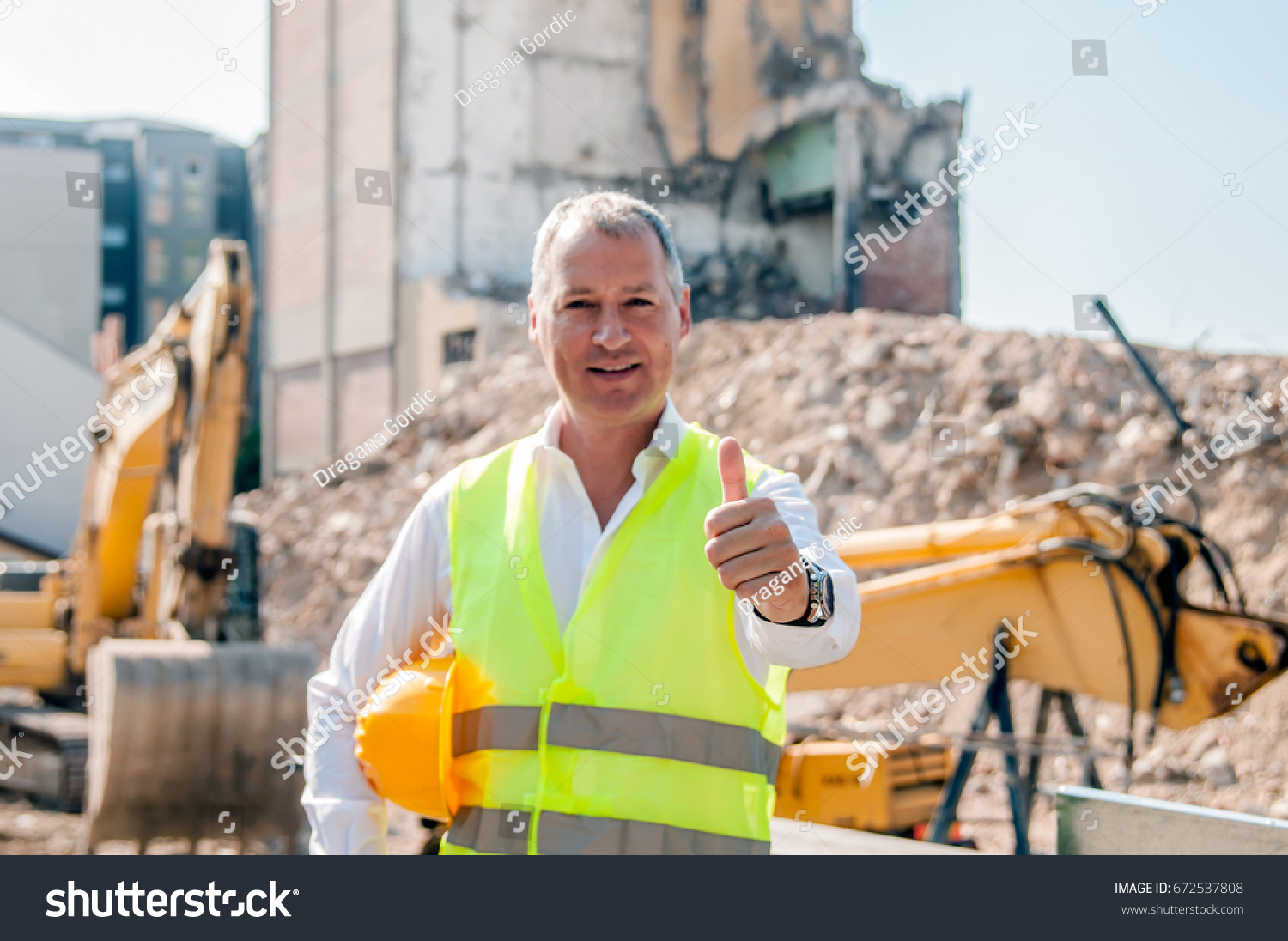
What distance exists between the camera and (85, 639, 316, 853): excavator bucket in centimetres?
538

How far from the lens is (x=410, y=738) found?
1710mm

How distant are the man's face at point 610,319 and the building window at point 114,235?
30929mm

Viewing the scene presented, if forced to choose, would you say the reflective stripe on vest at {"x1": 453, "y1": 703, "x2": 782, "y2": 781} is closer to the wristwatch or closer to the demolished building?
the wristwatch

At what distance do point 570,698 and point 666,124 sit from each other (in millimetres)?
19253

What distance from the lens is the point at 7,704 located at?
8.27 metres

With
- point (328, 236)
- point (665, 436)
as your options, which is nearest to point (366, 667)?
point (665, 436)

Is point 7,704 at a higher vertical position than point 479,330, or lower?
lower

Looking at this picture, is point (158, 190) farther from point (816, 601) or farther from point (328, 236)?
point (816, 601)

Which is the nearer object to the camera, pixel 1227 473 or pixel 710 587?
pixel 710 587

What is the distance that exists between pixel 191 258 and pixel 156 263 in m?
1.33

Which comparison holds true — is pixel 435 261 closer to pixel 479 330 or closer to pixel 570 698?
pixel 479 330

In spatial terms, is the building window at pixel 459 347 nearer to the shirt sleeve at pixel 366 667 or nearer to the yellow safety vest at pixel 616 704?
the shirt sleeve at pixel 366 667
